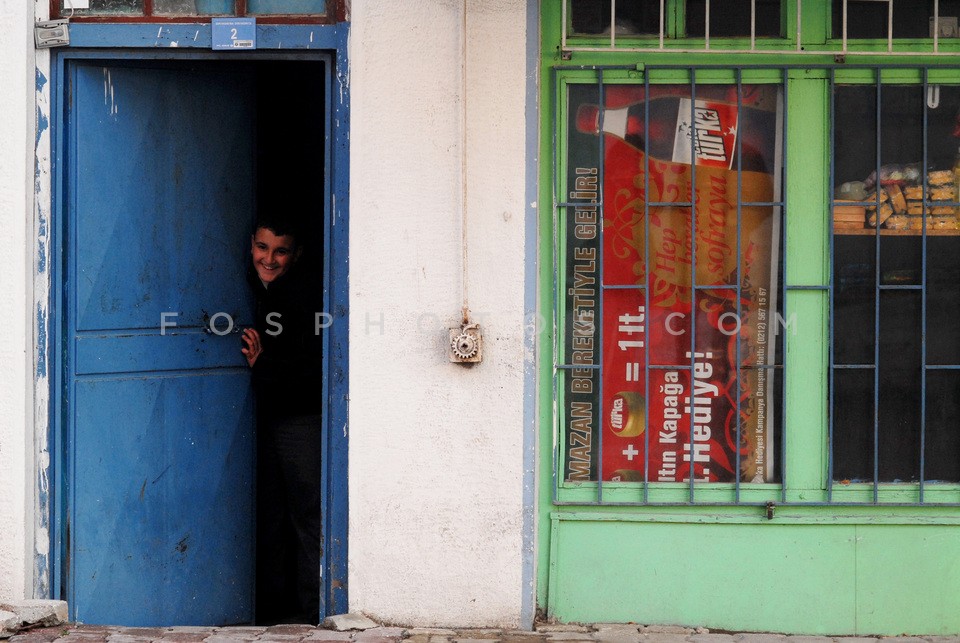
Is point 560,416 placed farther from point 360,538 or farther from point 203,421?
point 203,421

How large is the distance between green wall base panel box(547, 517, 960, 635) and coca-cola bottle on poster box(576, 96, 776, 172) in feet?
5.33

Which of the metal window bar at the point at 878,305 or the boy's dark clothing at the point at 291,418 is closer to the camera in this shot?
the metal window bar at the point at 878,305

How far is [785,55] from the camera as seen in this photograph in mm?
4730

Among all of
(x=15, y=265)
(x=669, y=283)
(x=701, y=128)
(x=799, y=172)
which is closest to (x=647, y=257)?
(x=669, y=283)

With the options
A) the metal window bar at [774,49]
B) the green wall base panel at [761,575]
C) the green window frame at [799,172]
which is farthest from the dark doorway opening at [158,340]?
the green wall base panel at [761,575]

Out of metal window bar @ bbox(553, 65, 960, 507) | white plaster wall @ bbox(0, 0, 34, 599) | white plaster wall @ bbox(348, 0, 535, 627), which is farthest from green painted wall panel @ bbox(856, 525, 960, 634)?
white plaster wall @ bbox(0, 0, 34, 599)

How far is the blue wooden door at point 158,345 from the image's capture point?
16.4ft

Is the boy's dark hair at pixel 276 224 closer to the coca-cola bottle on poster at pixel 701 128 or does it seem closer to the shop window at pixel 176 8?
the shop window at pixel 176 8

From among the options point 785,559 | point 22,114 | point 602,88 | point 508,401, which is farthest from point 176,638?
point 602,88

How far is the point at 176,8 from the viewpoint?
484 centimetres

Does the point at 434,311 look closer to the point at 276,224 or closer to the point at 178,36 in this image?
the point at 276,224

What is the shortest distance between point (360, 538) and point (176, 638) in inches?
35.2

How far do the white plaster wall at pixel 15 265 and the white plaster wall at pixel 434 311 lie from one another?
145 centimetres

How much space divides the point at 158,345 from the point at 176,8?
5.25ft
